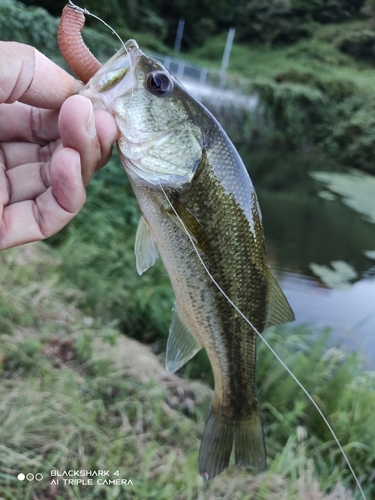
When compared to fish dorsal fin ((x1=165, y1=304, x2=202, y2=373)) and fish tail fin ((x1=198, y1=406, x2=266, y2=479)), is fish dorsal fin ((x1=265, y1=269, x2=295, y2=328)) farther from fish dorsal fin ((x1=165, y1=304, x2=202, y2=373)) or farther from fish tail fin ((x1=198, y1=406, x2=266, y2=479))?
fish tail fin ((x1=198, y1=406, x2=266, y2=479))

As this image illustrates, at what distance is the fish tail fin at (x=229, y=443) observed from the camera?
5.78 feet

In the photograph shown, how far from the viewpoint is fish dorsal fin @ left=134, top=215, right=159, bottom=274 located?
161 centimetres

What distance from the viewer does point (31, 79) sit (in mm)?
1437

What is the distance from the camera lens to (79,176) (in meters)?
1.43

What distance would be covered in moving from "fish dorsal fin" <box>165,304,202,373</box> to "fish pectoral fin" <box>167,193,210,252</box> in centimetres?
36

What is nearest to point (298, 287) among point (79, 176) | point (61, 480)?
point (61, 480)

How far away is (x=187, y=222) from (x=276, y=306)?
52cm

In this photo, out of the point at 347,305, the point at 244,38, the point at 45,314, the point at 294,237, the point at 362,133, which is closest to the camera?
the point at 45,314

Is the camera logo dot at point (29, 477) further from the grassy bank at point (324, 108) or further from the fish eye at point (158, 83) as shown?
the grassy bank at point (324, 108)

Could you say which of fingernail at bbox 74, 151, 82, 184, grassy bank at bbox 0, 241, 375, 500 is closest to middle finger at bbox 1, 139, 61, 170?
fingernail at bbox 74, 151, 82, 184

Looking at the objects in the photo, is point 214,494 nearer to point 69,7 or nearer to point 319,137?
point 69,7

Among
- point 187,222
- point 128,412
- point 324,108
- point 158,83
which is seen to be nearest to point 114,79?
point 158,83

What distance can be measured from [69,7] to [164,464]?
7.95ft

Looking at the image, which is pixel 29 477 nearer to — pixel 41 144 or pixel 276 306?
pixel 276 306
